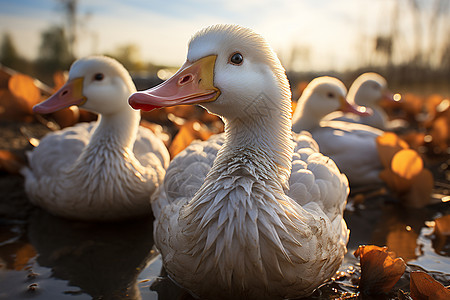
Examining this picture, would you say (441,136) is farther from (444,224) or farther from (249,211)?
(249,211)

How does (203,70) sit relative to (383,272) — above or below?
above

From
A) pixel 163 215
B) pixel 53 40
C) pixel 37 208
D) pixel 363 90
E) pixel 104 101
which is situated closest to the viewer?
pixel 163 215

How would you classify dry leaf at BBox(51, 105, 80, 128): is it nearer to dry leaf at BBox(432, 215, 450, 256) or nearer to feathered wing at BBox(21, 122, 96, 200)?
feathered wing at BBox(21, 122, 96, 200)

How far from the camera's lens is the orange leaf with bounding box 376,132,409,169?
11.8 ft

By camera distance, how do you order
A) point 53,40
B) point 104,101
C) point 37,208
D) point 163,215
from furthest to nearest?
1. point 53,40
2. point 37,208
3. point 104,101
4. point 163,215

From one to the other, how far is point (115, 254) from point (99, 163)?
0.73m

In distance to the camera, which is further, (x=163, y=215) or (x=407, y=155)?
(x=407, y=155)

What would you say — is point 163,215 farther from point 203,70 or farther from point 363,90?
point 363,90

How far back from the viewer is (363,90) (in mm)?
6441

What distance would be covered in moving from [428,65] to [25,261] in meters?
13.0

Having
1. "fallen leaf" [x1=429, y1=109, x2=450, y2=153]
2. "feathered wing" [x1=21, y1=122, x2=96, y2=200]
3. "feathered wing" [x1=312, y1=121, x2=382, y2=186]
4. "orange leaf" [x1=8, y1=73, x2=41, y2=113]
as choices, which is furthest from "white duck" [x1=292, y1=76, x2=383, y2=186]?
"orange leaf" [x1=8, y1=73, x2=41, y2=113]

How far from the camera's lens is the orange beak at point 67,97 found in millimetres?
2965

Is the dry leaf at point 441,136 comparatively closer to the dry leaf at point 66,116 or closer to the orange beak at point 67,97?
the orange beak at point 67,97

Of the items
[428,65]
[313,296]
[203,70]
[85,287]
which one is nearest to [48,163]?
[85,287]
